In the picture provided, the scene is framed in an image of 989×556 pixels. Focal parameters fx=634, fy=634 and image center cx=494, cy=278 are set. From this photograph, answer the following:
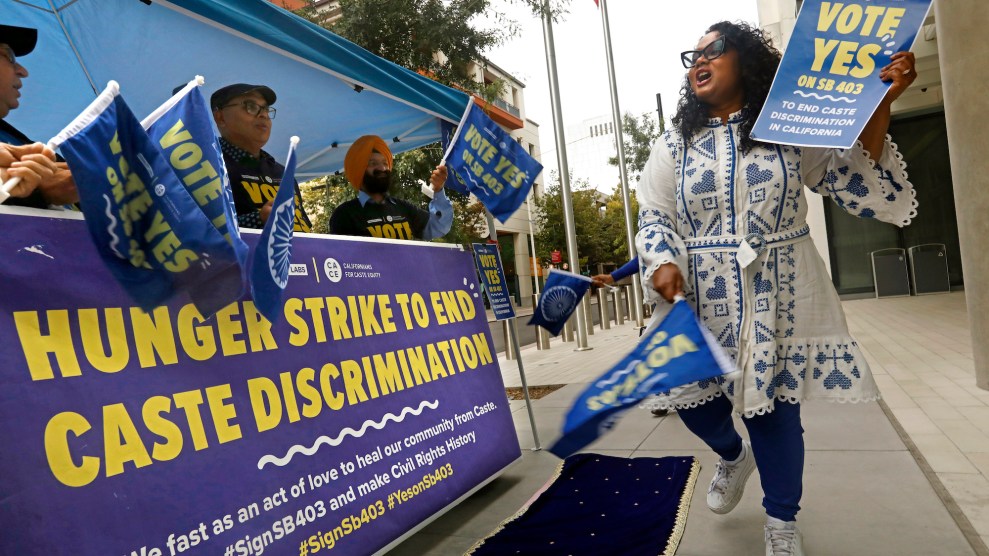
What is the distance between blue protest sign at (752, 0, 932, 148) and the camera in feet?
6.31

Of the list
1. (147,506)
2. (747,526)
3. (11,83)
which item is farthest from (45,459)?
(747,526)

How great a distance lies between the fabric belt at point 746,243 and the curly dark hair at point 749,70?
318 millimetres

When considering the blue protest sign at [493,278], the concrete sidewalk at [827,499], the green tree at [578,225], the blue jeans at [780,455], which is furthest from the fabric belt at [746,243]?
the green tree at [578,225]

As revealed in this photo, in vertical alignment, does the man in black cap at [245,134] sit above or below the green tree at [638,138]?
below

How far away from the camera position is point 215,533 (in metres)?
1.97

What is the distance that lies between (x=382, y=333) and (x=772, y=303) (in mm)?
1709

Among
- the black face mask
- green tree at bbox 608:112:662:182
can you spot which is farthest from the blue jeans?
green tree at bbox 608:112:662:182

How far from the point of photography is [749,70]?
89.4 inches

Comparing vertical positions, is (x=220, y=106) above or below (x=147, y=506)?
above

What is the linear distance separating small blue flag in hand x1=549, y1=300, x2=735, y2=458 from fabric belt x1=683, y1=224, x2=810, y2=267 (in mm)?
371

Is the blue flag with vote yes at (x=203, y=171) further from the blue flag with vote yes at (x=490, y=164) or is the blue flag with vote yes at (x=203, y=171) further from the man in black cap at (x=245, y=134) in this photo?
the blue flag with vote yes at (x=490, y=164)

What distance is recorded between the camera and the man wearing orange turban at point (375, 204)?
412cm

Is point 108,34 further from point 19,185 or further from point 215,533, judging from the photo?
point 215,533

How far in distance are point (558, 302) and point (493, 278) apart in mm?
1352
